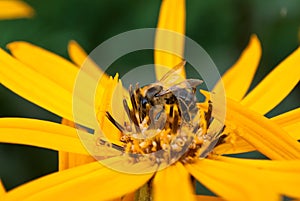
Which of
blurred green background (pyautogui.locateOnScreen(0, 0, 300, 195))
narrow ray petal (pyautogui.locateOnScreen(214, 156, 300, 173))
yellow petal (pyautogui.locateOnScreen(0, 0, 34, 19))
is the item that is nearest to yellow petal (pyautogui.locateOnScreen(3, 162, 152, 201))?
narrow ray petal (pyautogui.locateOnScreen(214, 156, 300, 173))

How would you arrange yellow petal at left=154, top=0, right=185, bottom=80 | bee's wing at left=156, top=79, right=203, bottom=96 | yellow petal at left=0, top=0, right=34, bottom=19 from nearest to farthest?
bee's wing at left=156, top=79, right=203, bottom=96 → yellow petal at left=154, top=0, right=185, bottom=80 → yellow petal at left=0, top=0, right=34, bottom=19

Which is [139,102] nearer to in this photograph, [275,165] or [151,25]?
[275,165]

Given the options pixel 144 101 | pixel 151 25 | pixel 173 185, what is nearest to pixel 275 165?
pixel 173 185

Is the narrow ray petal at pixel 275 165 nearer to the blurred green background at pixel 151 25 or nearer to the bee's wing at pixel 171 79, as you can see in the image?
the bee's wing at pixel 171 79

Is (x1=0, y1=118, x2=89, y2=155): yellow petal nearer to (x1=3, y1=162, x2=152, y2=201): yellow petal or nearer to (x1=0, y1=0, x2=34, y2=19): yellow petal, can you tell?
(x1=3, y1=162, x2=152, y2=201): yellow petal

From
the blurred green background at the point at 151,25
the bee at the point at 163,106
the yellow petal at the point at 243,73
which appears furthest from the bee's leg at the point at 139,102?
the blurred green background at the point at 151,25

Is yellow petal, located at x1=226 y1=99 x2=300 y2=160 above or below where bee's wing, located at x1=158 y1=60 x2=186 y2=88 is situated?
below

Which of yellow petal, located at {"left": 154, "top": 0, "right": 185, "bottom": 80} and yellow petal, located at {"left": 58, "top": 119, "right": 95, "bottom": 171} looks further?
yellow petal, located at {"left": 154, "top": 0, "right": 185, "bottom": 80}
